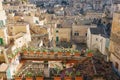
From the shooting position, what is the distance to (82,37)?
151 feet

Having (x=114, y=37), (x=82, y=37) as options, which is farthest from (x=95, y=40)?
(x=114, y=37)

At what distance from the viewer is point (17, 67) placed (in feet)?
63.6

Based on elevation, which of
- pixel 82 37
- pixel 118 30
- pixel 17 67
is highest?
pixel 118 30

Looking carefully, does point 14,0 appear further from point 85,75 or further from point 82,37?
point 85,75

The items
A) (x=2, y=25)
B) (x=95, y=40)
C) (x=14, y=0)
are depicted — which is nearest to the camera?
(x=2, y=25)

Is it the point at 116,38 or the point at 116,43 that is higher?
the point at 116,38

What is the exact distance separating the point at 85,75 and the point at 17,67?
24.9 ft

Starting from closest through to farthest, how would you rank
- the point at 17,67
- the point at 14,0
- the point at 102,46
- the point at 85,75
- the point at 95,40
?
the point at 85,75
the point at 17,67
the point at 102,46
the point at 95,40
the point at 14,0

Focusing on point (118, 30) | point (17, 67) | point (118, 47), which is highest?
point (118, 30)

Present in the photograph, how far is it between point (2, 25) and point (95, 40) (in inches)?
720

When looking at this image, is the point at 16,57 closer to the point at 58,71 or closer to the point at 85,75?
the point at 58,71

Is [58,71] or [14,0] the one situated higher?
[14,0]

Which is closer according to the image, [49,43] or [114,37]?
[114,37]

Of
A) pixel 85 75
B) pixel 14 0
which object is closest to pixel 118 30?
pixel 85 75
